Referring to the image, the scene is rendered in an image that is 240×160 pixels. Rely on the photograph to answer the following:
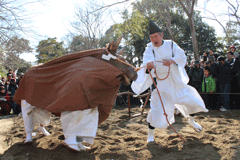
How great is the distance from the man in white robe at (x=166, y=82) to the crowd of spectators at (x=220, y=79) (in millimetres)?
3022

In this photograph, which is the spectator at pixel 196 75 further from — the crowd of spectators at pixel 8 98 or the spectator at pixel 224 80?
the crowd of spectators at pixel 8 98

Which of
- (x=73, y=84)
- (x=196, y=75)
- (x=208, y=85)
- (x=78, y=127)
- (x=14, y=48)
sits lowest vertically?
(x=78, y=127)

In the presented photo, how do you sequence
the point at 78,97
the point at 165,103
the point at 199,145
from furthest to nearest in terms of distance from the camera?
the point at 165,103, the point at 199,145, the point at 78,97

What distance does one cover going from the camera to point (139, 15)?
20.3 metres

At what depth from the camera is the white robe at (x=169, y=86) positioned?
3895mm

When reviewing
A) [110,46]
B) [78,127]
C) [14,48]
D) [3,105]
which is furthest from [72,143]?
[3,105]

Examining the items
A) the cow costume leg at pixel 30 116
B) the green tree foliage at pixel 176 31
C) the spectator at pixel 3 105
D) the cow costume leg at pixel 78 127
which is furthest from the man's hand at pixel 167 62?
the green tree foliage at pixel 176 31

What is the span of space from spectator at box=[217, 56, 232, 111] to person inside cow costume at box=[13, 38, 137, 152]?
198 inches

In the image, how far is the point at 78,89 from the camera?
2984 millimetres

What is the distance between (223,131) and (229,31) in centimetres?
2093

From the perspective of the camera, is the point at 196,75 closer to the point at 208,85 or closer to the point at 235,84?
the point at 208,85

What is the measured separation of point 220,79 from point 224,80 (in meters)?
0.14

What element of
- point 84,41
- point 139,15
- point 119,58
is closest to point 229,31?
point 139,15

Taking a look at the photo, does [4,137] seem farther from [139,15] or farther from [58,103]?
[139,15]
